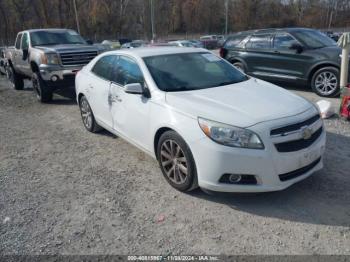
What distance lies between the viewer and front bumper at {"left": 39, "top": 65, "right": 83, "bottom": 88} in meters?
8.57

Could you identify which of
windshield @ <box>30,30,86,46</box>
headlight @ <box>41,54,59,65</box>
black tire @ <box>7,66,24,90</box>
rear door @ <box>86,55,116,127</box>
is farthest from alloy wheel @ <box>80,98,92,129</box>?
black tire @ <box>7,66,24,90</box>

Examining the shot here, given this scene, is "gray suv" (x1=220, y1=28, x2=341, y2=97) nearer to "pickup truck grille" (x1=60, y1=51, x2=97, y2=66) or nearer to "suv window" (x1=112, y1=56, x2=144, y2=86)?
"pickup truck grille" (x1=60, y1=51, x2=97, y2=66)

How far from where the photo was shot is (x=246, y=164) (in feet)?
10.7

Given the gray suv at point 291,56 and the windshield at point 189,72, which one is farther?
the gray suv at point 291,56

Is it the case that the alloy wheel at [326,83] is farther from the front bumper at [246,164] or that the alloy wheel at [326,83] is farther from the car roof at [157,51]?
the front bumper at [246,164]

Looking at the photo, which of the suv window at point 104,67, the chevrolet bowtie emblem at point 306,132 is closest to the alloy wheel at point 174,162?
the chevrolet bowtie emblem at point 306,132

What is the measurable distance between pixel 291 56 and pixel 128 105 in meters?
6.02

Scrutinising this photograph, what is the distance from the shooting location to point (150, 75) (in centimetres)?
429

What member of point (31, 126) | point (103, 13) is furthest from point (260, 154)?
point (103, 13)

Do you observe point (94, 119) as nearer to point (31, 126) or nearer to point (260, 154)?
point (31, 126)

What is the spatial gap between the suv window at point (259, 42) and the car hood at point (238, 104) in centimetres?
573

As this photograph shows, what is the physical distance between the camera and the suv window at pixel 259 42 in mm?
9594

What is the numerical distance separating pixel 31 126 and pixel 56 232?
4.37 meters

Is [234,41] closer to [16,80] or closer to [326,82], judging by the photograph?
[326,82]
